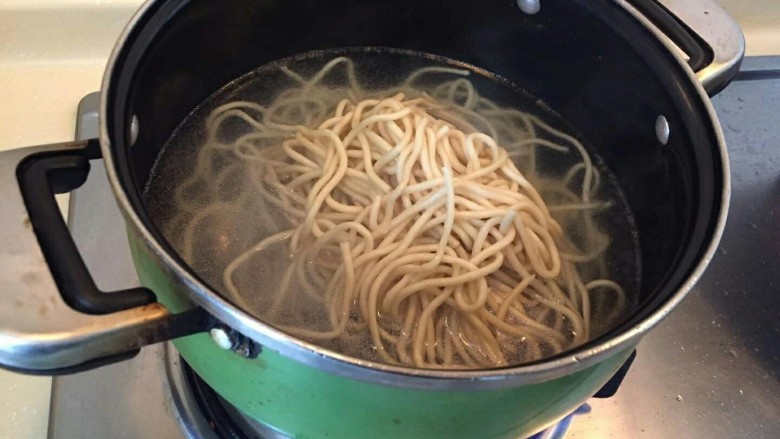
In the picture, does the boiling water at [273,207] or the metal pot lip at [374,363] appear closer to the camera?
the metal pot lip at [374,363]

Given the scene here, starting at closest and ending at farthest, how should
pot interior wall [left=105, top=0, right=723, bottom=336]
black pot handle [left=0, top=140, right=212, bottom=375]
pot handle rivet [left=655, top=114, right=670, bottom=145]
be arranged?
black pot handle [left=0, top=140, right=212, bottom=375] < pot interior wall [left=105, top=0, right=723, bottom=336] < pot handle rivet [left=655, top=114, right=670, bottom=145]

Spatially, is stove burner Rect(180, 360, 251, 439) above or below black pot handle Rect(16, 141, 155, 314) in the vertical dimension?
below

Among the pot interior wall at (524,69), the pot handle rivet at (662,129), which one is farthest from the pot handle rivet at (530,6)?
the pot handle rivet at (662,129)

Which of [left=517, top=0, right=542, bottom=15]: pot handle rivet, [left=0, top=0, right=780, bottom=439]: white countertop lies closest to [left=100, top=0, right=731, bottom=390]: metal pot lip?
[left=517, top=0, right=542, bottom=15]: pot handle rivet

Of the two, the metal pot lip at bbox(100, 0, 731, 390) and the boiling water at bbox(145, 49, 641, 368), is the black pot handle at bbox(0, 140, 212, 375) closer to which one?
the metal pot lip at bbox(100, 0, 731, 390)

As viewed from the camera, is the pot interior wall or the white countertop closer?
the pot interior wall

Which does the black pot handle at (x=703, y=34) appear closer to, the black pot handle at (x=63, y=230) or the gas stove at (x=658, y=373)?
the gas stove at (x=658, y=373)
